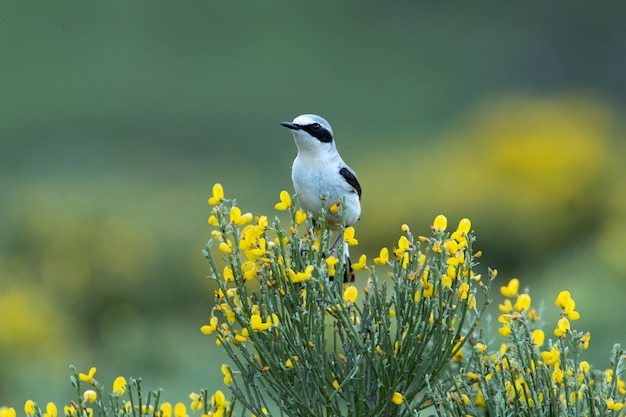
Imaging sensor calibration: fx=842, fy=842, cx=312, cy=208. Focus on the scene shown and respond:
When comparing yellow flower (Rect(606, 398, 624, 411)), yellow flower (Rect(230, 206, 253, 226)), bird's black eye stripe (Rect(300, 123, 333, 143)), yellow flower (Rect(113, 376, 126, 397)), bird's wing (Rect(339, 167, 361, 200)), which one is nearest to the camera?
yellow flower (Rect(606, 398, 624, 411))

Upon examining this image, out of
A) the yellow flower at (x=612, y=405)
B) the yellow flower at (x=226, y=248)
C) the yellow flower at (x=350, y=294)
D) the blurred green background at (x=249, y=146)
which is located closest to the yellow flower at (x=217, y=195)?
the yellow flower at (x=226, y=248)

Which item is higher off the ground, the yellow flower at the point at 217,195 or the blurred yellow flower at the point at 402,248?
the yellow flower at the point at 217,195

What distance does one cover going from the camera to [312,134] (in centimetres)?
298

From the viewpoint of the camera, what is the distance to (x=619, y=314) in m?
6.06

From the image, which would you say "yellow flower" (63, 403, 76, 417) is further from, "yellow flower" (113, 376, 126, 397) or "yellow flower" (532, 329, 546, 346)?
"yellow flower" (532, 329, 546, 346)

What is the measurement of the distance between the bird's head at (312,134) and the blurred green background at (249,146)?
3218 millimetres

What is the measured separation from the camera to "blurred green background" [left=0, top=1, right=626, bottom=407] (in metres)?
7.38

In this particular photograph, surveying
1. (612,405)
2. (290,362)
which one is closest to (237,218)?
(290,362)

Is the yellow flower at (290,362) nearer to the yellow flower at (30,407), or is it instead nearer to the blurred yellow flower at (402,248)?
the blurred yellow flower at (402,248)

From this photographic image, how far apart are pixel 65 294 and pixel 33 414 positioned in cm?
591

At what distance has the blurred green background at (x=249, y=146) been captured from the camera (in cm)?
738

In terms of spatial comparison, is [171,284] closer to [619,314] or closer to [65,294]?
[65,294]

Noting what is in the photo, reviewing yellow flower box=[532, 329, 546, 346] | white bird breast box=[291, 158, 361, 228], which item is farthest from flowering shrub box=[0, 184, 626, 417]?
white bird breast box=[291, 158, 361, 228]

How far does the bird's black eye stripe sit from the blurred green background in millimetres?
3240
